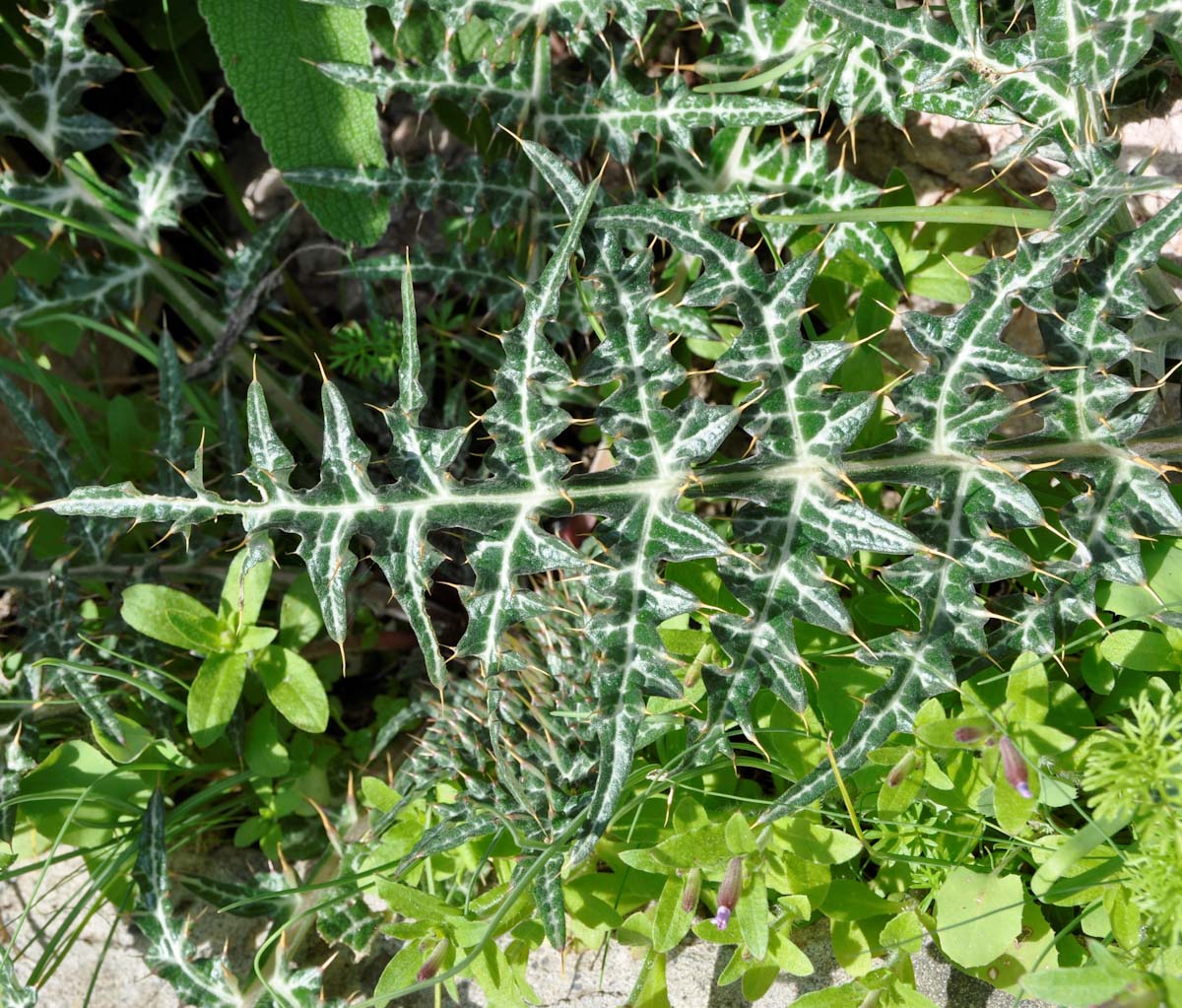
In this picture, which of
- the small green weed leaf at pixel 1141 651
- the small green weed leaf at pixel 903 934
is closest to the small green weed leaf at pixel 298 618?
the small green weed leaf at pixel 903 934

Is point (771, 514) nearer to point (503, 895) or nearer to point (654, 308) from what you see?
point (654, 308)

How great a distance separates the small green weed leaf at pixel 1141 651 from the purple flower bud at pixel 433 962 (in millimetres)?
1256

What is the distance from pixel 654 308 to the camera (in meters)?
2.13

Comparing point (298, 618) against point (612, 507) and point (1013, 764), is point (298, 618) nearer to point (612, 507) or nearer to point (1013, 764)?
point (612, 507)

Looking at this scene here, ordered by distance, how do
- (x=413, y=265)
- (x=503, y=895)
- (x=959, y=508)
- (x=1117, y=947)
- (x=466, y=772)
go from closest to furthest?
(x=1117, y=947)
(x=959, y=508)
(x=503, y=895)
(x=466, y=772)
(x=413, y=265)

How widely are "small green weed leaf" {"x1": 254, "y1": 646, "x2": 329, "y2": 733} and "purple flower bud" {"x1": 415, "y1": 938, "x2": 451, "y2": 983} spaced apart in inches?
20.7

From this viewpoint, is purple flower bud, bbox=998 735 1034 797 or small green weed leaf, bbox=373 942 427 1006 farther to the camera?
small green weed leaf, bbox=373 942 427 1006

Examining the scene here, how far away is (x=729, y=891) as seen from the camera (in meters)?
1.62

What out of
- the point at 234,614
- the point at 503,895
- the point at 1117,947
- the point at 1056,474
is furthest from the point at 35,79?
the point at 1117,947

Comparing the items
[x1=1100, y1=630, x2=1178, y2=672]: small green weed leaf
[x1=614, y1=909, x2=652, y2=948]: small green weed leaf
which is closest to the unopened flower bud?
[x1=1100, y1=630, x2=1178, y2=672]: small green weed leaf

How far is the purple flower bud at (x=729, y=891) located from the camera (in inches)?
63.1

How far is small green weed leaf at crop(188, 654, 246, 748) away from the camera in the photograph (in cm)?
215

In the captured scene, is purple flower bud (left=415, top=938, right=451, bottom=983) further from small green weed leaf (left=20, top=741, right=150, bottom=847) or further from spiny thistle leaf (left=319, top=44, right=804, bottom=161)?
spiny thistle leaf (left=319, top=44, right=804, bottom=161)

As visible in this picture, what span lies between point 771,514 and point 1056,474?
25.5 inches
